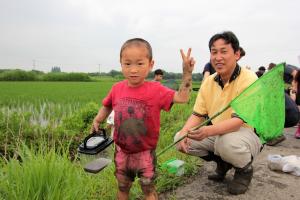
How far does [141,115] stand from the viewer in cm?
249

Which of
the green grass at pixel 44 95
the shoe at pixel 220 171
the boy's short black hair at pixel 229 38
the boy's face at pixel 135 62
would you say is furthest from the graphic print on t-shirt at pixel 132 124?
Result: the green grass at pixel 44 95

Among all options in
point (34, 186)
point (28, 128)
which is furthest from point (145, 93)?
point (28, 128)

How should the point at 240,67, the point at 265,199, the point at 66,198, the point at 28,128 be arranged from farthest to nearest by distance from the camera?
the point at 28,128
the point at 240,67
the point at 265,199
the point at 66,198

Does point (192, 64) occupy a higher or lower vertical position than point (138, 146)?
higher

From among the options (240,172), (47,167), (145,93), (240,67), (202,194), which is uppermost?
(240,67)

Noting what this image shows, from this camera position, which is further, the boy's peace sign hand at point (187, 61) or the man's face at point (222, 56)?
the man's face at point (222, 56)

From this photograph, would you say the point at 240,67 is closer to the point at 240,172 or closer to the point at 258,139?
the point at 258,139

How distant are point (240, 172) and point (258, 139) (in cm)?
35

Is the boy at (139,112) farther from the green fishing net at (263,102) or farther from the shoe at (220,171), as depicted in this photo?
the shoe at (220,171)

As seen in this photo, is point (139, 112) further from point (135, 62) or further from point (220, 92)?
point (220, 92)

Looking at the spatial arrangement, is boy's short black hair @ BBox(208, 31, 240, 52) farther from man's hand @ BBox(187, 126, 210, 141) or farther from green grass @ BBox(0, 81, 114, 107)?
green grass @ BBox(0, 81, 114, 107)

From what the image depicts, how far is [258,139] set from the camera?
10.7 ft

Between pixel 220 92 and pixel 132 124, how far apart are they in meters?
1.10

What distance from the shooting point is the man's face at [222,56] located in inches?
122
